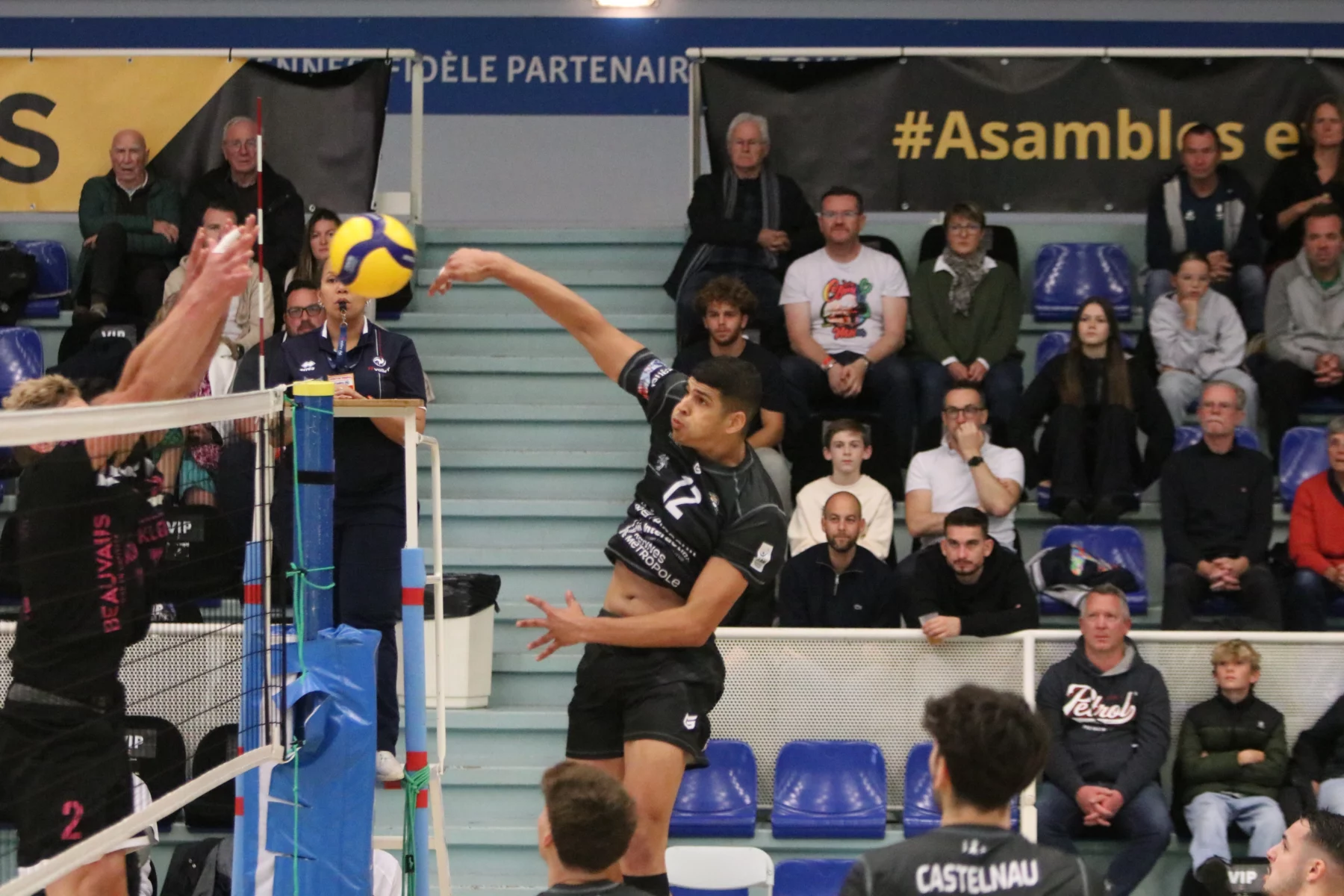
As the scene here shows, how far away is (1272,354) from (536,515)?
15.0ft

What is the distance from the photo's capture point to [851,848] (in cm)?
802

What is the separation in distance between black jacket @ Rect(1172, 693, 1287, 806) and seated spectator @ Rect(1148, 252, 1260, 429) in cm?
253

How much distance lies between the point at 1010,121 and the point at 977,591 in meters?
4.15

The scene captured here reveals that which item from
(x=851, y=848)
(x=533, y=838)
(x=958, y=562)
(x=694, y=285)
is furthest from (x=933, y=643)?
(x=694, y=285)

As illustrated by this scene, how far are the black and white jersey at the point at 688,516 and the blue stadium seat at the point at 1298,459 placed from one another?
532 centimetres

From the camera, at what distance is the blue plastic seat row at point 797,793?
795 centimetres

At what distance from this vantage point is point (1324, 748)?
26.9ft

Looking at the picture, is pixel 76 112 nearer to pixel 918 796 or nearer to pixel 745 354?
pixel 745 354

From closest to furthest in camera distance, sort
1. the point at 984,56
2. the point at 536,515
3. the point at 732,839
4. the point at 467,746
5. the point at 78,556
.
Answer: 1. the point at 78,556
2. the point at 732,839
3. the point at 467,746
4. the point at 536,515
5. the point at 984,56

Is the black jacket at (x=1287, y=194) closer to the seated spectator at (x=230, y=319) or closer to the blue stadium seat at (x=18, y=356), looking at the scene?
the seated spectator at (x=230, y=319)

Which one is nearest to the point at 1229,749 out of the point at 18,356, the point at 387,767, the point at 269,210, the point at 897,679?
the point at 897,679

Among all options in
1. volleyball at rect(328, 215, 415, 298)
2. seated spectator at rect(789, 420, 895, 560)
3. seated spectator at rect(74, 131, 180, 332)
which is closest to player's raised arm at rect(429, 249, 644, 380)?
volleyball at rect(328, 215, 415, 298)

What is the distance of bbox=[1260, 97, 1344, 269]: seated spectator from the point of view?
10.8 metres

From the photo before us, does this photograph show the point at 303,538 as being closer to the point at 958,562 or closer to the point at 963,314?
the point at 958,562
